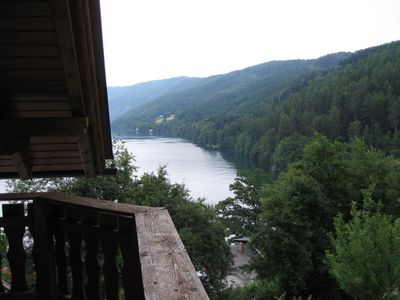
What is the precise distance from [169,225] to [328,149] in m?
18.8

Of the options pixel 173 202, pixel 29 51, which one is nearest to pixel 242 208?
pixel 173 202

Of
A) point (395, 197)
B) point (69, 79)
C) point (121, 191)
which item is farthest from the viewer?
point (395, 197)

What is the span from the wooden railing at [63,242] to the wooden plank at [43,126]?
1.30 ft

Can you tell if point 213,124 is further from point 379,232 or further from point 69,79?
point 69,79

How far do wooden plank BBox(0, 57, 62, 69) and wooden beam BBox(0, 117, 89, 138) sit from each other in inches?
13.8

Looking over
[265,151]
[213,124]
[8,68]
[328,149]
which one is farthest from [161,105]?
[8,68]

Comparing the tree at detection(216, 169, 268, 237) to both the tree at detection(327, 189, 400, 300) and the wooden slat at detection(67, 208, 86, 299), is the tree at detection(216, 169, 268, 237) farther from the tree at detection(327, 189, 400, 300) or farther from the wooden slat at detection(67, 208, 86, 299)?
the wooden slat at detection(67, 208, 86, 299)

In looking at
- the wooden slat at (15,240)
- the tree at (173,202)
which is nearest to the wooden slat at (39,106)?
the wooden slat at (15,240)

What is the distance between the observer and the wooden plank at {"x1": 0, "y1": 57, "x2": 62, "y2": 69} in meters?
2.14

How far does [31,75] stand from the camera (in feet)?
7.60

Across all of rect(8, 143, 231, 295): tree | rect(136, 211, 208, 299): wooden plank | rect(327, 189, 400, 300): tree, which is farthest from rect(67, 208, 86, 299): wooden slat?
rect(8, 143, 231, 295): tree

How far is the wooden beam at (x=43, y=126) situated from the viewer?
247 cm

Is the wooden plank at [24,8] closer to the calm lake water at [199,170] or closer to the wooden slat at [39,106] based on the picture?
the wooden slat at [39,106]

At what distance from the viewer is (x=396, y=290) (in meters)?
11.7
